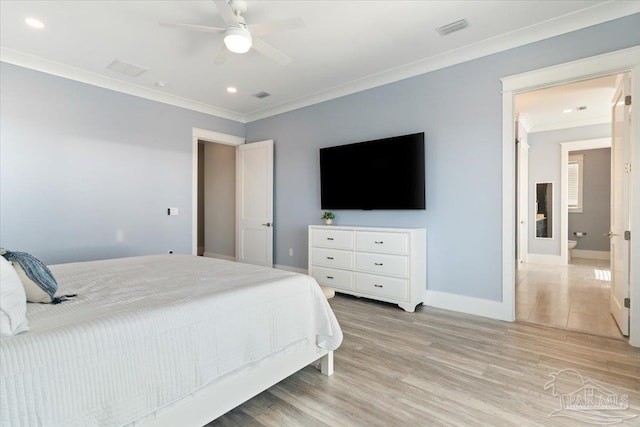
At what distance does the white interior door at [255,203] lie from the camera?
16.5ft

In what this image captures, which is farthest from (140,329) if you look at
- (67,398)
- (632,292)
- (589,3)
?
(589,3)

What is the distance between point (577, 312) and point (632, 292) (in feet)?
2.88

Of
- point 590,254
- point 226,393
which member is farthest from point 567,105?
point 226,393

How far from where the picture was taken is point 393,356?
2.30 m

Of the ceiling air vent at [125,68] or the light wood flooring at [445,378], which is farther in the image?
the ceiling air vent at [125,68]

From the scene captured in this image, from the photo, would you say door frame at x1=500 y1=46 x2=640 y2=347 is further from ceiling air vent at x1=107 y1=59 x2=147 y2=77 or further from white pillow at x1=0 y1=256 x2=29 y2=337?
ceiling air vent at x1=107 y1=59 x2=147 y2=77

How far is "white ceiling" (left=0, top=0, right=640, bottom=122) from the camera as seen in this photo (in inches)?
98.4

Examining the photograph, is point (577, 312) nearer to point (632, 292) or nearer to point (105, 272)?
point (632, 292)

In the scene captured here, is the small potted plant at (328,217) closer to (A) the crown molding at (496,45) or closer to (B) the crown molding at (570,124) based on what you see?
(A) the crown molding at (496,45)

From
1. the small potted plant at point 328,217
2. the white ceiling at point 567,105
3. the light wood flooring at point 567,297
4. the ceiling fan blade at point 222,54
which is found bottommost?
the light wood flooring at point 567,297

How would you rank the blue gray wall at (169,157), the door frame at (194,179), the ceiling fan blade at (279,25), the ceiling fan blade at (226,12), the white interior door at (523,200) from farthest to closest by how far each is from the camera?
the white interior door at (523,200) < the door frame at (194,179) < the blue gray wall at (169,157) < the ceiling fan blade at (279,25) < the ceiling fan blade at (226,12)

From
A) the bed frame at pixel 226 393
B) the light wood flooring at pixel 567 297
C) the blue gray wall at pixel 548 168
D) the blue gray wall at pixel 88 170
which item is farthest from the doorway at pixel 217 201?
the blue gray wall at pixel 548 168

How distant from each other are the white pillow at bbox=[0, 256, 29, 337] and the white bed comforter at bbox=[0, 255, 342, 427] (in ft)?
0.14

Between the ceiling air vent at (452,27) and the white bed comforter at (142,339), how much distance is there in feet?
8.24
